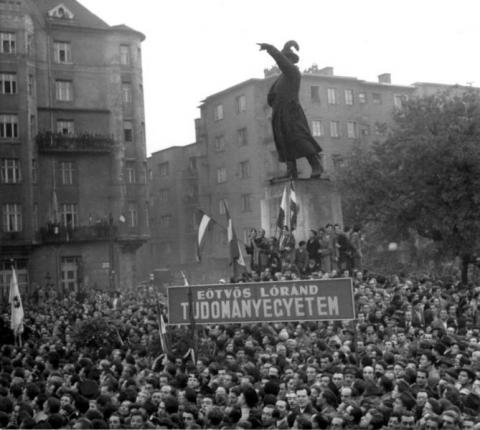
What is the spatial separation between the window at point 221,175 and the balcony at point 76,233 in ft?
40.0

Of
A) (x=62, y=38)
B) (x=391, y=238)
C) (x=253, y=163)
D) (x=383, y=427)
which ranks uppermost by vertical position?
(x=62, y=38)

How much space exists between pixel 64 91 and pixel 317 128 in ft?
57.9

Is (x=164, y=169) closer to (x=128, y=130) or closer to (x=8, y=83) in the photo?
(x=128, y=130)

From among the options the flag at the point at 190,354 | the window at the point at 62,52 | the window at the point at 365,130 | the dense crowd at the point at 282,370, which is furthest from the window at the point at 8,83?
the flag at the point at 190,354

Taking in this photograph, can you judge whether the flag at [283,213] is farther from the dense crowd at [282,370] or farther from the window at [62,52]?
the window at [62,52]

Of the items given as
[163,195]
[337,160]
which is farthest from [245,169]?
[163,195]

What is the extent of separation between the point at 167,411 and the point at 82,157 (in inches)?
1581

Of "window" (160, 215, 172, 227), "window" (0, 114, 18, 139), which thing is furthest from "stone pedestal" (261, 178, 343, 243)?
"window" (160, 215, 172, 227)

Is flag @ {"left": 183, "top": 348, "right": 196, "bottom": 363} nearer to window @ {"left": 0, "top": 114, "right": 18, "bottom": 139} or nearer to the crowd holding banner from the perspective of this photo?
the crowd holding banner

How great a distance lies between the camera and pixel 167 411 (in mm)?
12203

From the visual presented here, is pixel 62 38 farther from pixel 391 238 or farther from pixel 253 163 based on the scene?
pixel 391 238

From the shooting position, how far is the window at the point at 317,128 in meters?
57.9

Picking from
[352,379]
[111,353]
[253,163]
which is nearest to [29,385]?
[111,353]

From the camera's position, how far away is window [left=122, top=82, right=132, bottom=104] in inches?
2056
